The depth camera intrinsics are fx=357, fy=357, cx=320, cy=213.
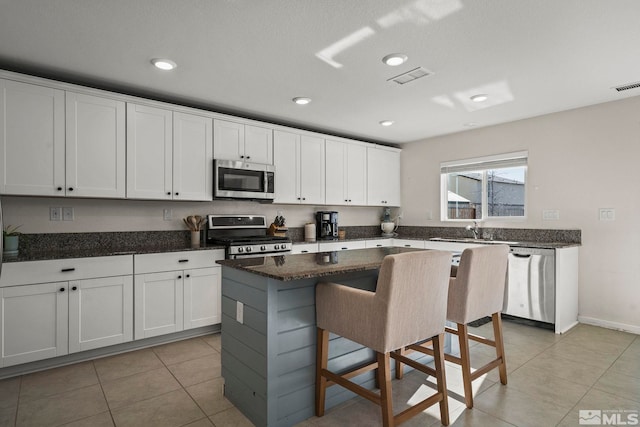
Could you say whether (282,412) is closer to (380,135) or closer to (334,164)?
(334,164)

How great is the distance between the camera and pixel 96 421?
6.68 ft

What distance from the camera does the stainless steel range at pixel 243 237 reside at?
3619 mm

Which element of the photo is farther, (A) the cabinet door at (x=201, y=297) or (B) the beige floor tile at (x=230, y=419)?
(A) the cabinet door at (x=201, y=297)

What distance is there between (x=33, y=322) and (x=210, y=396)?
1496 mm

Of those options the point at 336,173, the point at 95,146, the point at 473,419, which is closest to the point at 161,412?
the point at 473,419

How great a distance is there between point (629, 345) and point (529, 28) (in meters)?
2.88

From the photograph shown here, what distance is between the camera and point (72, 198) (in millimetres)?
3266

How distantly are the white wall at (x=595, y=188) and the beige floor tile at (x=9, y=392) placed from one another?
496cm

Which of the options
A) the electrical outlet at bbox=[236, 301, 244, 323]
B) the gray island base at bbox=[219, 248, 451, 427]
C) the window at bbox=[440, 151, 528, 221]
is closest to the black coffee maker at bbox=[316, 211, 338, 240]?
the window at bbox=[440, 151, 528, 221]

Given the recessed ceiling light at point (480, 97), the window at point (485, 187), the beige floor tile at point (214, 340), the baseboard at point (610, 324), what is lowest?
the beige floor tile at point (214, 340)

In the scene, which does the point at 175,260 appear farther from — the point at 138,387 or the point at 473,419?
the point at 473,419

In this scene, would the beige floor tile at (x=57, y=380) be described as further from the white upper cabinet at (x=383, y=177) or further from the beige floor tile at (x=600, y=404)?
the white upper cabinet at (x=383, y=177)

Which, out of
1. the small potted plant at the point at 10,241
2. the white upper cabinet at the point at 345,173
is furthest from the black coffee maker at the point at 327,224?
the small potted plant at the point at 10,241

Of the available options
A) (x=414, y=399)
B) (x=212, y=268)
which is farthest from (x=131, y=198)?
(x=414, y=399)
